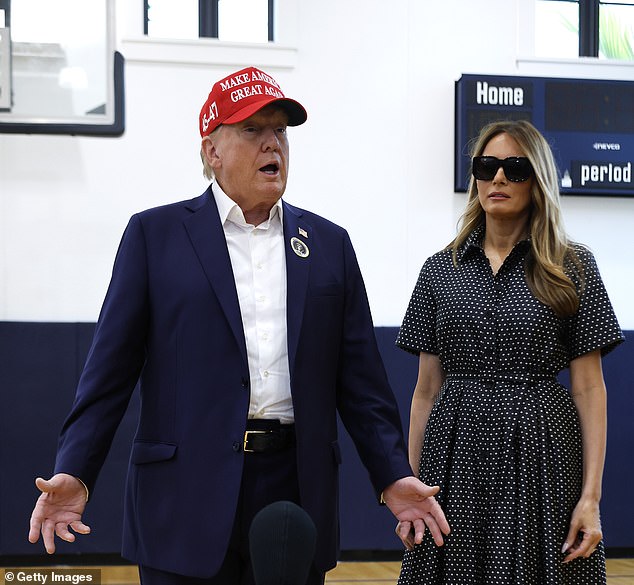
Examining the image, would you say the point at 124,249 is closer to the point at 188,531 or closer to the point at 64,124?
the point at 188,531

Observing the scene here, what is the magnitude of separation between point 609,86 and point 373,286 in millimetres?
1779

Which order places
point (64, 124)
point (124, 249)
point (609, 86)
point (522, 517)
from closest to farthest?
point (124, 249)
point (522, 517)
point (64, 124)
point (609, 86)

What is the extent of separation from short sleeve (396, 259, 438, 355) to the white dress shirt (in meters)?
0.64

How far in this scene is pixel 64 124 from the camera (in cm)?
497

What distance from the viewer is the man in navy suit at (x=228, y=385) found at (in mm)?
1996

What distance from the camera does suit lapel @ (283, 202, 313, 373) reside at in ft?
6.73

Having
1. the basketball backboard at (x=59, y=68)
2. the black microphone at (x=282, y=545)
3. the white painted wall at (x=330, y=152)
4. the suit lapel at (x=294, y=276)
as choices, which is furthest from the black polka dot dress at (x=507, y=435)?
the basketball backboard at (x=59, y=68)

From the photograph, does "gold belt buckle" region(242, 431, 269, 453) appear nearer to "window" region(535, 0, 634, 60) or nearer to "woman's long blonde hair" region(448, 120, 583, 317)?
"woman's long blonde hair" region(448, 120, 583, 317)

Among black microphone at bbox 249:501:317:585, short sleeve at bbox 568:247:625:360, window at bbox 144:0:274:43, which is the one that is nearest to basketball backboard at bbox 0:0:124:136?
window at bbox 144:0:274:43

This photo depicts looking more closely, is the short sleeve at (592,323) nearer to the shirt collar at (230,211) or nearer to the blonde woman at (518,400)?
the blonde woman at (518,400)

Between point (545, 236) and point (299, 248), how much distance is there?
30.5 inches

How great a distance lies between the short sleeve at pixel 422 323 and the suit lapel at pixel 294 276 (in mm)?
566

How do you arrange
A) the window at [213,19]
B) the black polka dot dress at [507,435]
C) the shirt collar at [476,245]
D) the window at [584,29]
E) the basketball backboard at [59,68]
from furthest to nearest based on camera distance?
the window at [584,29], the window at [213,19], the basketball backboard at [59,68], the shirt collar at [476,245], the black polka dot dress at [507,435]

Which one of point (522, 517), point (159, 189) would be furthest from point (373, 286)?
point (522, 517)
